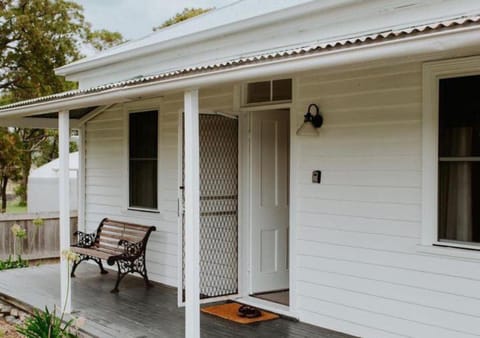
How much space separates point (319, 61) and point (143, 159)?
4.89 m

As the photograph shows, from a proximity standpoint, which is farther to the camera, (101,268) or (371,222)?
(101,268)

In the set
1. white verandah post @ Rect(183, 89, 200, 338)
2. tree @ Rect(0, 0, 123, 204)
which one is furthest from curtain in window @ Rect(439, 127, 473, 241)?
tree @ Rect(0, 0, 123, 204)

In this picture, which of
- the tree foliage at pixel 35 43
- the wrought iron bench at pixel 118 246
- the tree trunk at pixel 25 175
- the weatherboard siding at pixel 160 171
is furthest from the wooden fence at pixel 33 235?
the tree trunk at pixel 25 175

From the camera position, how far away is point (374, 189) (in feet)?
16.9

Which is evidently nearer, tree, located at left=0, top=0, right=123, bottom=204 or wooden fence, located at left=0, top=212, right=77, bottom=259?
wooden fence, located at left=0, top=212, right=77, bottom=259

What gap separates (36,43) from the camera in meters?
17.6

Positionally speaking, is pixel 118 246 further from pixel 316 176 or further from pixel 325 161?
pixel 325 161

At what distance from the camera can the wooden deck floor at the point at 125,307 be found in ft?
17.9

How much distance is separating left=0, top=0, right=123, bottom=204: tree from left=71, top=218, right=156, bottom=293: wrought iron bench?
10.4 m

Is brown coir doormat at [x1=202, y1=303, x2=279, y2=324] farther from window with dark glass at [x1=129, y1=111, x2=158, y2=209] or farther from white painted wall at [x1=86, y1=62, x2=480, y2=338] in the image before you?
window with dark glass at [x1=129, y1=111, x2=158, y2=209]

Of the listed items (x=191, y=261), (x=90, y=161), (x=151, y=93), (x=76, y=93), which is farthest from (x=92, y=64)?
(x=191, y=261)

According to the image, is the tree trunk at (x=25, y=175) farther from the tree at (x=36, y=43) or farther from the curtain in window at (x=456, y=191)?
the curtain in window at (x=456, y=191)

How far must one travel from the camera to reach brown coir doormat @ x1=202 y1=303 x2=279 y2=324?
5832 mm

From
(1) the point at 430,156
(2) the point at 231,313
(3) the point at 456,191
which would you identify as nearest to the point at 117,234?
(2) the point at 231,313
